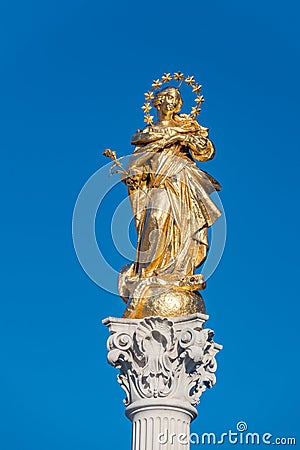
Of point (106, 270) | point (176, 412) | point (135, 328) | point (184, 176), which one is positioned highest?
point (184, 176)

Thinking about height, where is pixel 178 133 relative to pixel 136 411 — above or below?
above

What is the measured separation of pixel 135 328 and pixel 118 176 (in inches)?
207

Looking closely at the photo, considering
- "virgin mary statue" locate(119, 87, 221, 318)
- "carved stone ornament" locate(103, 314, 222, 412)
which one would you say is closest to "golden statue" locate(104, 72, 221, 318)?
"virgin mary statue" locate(119, 87, 221, 318)

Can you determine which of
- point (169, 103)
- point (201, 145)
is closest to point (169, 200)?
point (201, 145)

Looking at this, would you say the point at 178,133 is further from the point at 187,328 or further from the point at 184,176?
the point at 187,328

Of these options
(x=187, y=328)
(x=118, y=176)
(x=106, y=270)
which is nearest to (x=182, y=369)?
(x=187, y=328)

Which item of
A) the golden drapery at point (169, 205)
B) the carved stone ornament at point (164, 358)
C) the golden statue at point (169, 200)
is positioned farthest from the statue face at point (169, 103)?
the carved stone ornament at point (164, 358)

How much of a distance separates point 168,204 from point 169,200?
120 mm

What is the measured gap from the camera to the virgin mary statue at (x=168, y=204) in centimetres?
3553

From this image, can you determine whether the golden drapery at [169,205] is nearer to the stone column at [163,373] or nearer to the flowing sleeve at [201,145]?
the flowing sleeve at [201,145]

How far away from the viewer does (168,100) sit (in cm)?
3831

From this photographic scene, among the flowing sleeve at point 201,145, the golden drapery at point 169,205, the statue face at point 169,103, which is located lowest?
the golden drapery at point 169,205

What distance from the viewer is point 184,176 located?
3719 cm

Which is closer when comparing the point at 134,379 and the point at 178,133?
the point at 134,379
